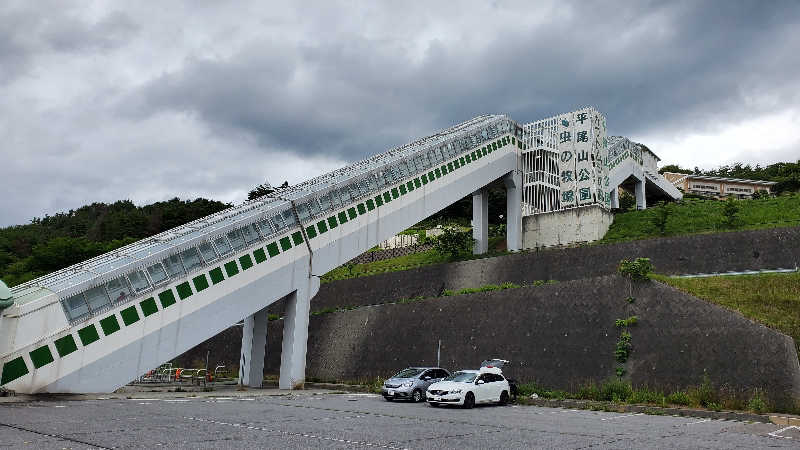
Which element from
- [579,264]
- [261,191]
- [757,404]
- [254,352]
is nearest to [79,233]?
[261,191]

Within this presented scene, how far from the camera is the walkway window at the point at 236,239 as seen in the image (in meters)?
23.7

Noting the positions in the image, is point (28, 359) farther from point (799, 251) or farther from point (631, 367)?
point (799, 251)

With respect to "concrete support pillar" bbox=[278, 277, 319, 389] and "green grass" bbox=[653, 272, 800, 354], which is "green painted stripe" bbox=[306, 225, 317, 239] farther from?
"green grass" bbox=[653, 272, 800, 354]

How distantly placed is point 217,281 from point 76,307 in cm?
546

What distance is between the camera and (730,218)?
3450cm

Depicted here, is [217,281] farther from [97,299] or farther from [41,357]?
[41,357]

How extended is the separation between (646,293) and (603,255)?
1040 cm

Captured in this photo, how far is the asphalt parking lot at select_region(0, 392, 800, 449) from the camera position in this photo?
952cm

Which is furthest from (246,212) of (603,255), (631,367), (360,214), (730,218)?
(730,218)

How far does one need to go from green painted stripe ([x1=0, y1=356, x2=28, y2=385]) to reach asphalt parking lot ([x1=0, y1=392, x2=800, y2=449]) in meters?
1.29

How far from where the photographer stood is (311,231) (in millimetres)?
26922

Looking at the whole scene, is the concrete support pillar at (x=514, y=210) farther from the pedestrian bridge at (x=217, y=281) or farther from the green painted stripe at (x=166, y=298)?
the green painted stripe at (x=166, y=298)

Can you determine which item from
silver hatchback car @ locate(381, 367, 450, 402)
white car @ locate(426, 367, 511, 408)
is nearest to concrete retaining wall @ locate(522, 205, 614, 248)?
silver hatchback car @ locate(381, 367, 450, 402)

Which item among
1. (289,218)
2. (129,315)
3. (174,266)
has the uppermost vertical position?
(289,218)
